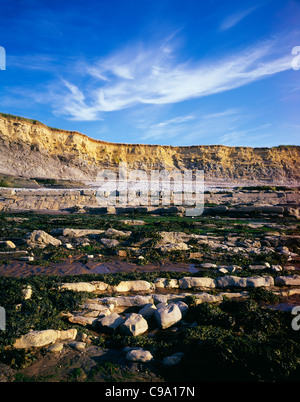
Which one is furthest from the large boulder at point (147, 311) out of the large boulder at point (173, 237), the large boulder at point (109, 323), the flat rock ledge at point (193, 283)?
the large boulder at point (173, 237)

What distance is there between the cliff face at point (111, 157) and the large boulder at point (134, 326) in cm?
4491

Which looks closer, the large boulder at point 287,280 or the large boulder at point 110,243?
the large boulder at point 287,280

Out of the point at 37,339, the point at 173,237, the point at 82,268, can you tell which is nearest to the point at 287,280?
the point at 173,237

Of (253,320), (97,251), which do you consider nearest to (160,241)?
(97,251)

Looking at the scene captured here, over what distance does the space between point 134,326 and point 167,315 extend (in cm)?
70

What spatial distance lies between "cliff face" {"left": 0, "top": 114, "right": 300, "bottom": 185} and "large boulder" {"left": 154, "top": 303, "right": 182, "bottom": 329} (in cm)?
4489

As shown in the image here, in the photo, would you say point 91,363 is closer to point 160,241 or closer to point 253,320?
point 253,320

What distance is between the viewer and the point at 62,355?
343 cm

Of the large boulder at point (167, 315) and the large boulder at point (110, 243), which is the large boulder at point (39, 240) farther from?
the large boulder at point (167, 315)

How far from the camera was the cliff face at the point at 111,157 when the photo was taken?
45.3 m

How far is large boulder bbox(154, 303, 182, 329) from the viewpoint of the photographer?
170 inches

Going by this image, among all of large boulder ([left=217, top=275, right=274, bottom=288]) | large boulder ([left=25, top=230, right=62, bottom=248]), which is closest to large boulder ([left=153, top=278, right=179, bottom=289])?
large boulder ([left=217, top=275, right=274, bottom=288])

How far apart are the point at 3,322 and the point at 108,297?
6.76 feet

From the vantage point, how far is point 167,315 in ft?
14.4
